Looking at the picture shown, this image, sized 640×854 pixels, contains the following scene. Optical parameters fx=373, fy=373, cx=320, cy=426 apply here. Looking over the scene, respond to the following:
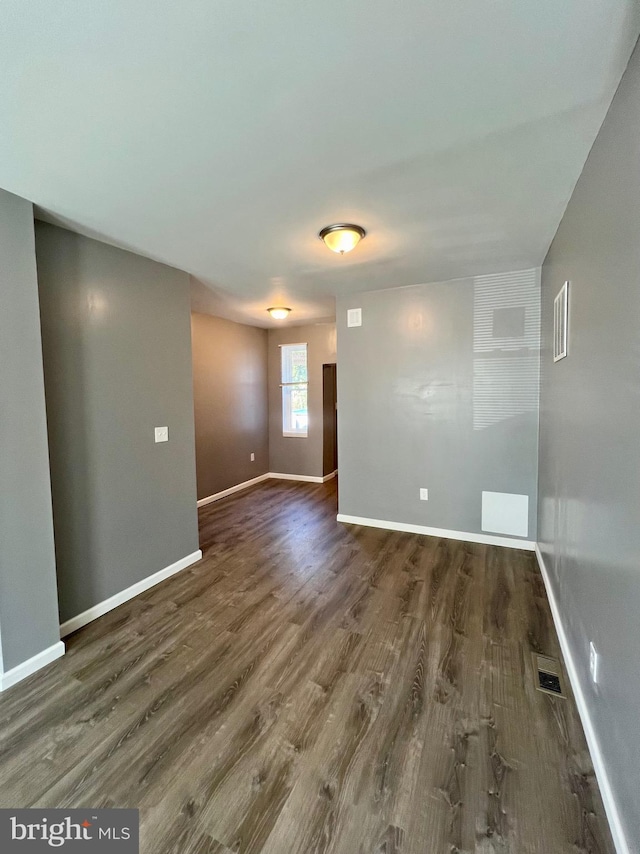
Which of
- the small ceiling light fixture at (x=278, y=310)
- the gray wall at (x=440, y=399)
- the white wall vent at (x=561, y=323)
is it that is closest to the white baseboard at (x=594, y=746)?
the gray wall at (x=440, y=399)

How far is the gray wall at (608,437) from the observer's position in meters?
1.11

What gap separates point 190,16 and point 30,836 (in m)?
2.62

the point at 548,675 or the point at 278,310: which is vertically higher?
the point at 278,310

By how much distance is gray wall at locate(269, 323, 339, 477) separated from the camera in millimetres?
6023

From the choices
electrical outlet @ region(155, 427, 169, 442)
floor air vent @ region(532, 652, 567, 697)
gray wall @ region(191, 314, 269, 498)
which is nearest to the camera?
floor air vent @ region(532, 652, 567, 697)

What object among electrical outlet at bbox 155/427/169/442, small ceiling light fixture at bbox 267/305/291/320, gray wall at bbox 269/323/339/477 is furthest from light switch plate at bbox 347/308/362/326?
electrical outlet at bbox 155/427/169/442

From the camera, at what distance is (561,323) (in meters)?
2.16

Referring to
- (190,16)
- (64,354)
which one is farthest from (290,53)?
(64,354)

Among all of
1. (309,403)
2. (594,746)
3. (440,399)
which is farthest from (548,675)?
(309,403)

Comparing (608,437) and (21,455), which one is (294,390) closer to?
(21,455)

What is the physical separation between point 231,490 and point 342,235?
423cm

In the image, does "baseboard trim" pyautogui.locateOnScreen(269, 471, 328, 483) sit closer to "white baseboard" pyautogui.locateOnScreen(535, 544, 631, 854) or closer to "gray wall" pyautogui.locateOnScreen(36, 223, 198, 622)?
"gray wall" pyautogui.locateOnScreen(36, 223, 198, 622)

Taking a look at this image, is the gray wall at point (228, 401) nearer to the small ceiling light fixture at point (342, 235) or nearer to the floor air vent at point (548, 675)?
the small ceiling light fixture at point (342, 235)

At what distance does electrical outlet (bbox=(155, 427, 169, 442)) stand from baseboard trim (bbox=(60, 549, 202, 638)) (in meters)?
1.06
